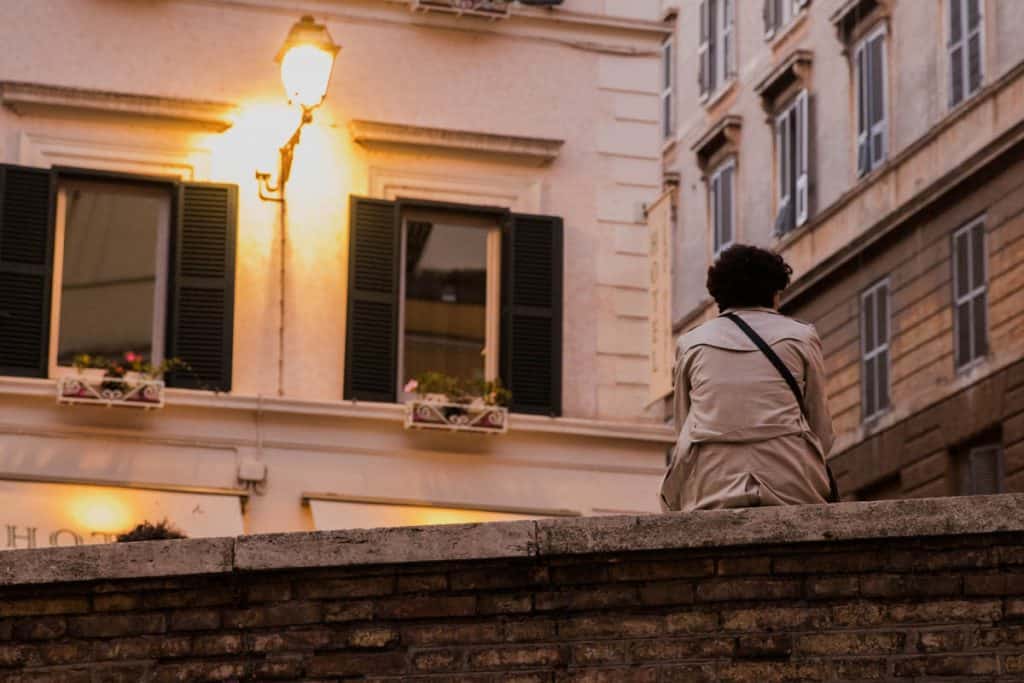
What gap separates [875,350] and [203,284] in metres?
13.0

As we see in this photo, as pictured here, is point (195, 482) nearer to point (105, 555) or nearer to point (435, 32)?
point (435, 32)

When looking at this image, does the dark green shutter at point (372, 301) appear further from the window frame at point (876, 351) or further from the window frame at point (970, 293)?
the window frame at point (876, 351)

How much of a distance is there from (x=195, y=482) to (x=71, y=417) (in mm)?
1090

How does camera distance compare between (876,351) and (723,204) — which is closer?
(876,351)

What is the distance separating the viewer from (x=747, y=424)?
438 inches

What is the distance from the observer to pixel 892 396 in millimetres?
32938

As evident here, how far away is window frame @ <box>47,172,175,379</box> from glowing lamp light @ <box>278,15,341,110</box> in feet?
4.93

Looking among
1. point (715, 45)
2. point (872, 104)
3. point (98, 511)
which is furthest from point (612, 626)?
point (715, 45)

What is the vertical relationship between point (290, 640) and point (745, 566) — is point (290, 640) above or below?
below

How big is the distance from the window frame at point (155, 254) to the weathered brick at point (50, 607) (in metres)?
10.7

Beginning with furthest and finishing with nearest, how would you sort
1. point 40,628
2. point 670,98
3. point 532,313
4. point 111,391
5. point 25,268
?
point 670,98 < point 532,313 < point 25,268 < point 111,391 < point 40,628

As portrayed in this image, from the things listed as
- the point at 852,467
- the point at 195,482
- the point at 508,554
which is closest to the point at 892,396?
the point at 852,467

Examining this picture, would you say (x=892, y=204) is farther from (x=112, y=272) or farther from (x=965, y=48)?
(x=112, y=272)

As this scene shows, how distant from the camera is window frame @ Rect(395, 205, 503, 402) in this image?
23.0 m
